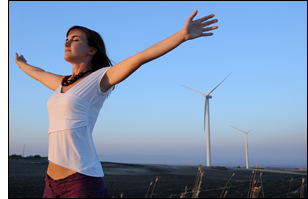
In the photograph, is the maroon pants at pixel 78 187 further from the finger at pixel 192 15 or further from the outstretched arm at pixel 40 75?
the finger at pixel 192 15

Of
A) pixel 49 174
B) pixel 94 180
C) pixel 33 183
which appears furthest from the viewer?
pixel 33 183

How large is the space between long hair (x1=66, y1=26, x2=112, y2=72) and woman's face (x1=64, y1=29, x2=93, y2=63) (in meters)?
0.04

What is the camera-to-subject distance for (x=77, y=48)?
3000mm

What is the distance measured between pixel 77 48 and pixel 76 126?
Answer: 874mm

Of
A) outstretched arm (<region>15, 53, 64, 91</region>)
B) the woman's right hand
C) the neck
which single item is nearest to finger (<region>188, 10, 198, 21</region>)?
the neck

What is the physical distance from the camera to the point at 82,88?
2639 mm

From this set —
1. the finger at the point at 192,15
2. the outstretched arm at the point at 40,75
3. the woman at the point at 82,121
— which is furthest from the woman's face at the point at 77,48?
the finger at the point at 192,15

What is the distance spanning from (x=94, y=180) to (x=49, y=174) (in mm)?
447

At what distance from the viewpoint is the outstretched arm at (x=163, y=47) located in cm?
242

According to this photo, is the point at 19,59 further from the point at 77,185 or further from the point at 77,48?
the point at 77,185

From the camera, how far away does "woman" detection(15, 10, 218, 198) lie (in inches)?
94.6

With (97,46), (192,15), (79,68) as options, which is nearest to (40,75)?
(79,68)
